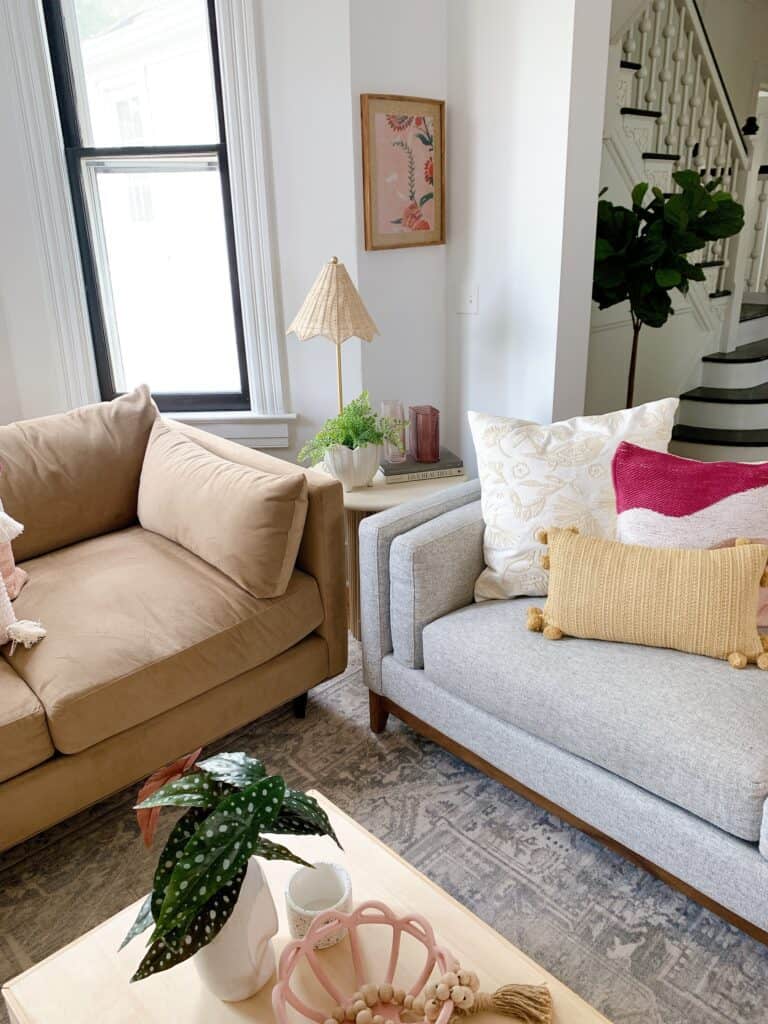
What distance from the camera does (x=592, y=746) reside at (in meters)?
1.63

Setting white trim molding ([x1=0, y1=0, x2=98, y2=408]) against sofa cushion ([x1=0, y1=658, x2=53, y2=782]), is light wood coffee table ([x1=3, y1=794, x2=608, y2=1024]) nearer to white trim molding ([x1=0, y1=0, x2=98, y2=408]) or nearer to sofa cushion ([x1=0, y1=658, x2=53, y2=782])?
sofa cushion ([x1=0, y1=658, x2=53, y2=782])

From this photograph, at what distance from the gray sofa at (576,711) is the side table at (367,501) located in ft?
0.91

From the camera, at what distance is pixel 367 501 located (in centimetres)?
246

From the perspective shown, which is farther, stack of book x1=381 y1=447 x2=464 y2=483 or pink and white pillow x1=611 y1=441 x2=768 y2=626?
stack of book x1=381 y1=447 x2=464 y2=483

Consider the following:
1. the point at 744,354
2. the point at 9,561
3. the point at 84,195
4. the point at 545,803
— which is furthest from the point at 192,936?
the point at 744,354

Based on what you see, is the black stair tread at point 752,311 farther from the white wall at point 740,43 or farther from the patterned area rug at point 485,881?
the patterned area rug at point 485,881

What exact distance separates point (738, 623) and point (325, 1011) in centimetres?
110

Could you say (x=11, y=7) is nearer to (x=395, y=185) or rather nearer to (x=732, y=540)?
(x=395, y=185)

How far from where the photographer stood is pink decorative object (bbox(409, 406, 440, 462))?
8.79 feet

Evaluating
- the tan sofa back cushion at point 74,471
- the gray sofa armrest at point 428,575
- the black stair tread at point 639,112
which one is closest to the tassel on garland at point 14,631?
the tan sofa back cushion at point 74,471

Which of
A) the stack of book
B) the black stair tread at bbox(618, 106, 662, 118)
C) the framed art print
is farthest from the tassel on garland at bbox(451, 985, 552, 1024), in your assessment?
the black stair tread at bbox(618, 106, 662, 118)

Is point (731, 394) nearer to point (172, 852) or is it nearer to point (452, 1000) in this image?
point (452, 1000)

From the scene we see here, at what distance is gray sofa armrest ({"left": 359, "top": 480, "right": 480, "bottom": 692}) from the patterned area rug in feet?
0.86

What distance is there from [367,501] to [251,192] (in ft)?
4.39
